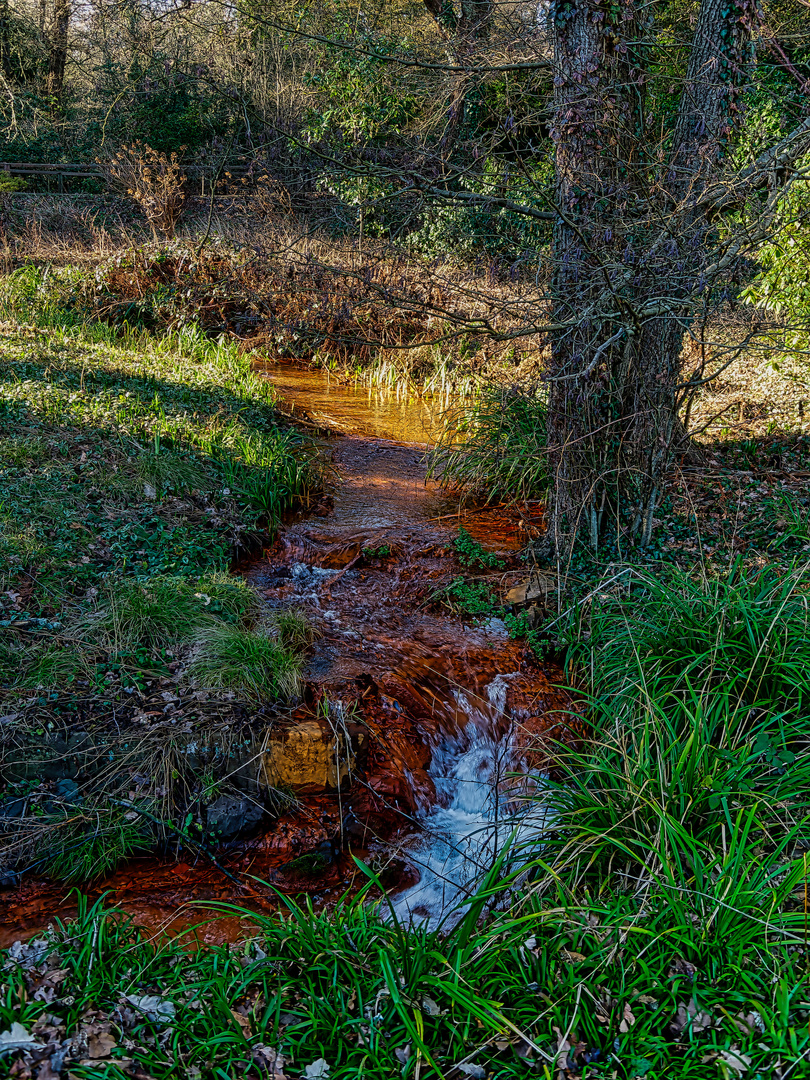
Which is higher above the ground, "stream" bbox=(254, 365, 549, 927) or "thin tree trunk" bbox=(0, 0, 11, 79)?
"thin tree trunk" bbox=(0, 0, 11, 79)

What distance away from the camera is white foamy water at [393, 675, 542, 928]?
3.90 metres

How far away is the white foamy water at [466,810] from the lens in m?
3.90

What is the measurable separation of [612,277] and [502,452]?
3.30 m

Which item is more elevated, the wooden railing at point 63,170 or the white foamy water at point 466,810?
the wooden railing at point 63,170

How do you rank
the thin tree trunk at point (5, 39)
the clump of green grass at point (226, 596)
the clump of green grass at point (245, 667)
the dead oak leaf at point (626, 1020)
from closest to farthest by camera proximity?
the dead oak leaf at point (626, 1020) < the clump of green grass at point (245, 667) < the clump of green grass at point (226, 596) < the thin tree trunk at point (5, 39)

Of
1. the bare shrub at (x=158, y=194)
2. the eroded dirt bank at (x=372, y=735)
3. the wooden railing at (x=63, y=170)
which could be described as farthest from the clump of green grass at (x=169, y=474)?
the wooden railing at (x=63, y=170)

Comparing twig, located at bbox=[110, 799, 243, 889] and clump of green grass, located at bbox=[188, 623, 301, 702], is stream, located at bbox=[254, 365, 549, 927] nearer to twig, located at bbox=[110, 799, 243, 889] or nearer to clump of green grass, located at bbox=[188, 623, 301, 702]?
clump of green grass, located at bbox=[188, 623, 301, 702]

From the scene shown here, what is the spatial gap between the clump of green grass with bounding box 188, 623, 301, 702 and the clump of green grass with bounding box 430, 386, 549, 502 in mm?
3558

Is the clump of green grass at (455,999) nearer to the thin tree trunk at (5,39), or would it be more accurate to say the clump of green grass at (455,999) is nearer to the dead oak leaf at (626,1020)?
the dead oak leaf at (626,1020)

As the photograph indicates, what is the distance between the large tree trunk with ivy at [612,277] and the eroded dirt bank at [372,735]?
1082 mm

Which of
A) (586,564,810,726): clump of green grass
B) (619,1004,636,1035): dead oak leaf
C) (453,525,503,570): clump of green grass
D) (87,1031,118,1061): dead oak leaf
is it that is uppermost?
(586,564,810,726): clump of green grass

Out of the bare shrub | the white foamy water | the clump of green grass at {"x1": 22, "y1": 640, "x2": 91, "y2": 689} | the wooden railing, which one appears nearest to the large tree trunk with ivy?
the white foamy water

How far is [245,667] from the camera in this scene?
184 inches

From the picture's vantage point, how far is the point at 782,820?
10.9 feet
